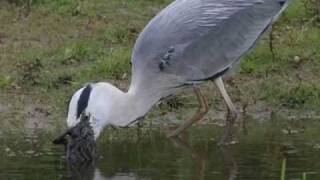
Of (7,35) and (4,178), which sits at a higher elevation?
(7,35)

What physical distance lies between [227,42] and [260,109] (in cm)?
133

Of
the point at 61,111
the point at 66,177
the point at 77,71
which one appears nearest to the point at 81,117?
the point at 66,177

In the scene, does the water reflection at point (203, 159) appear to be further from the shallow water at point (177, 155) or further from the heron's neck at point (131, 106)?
the heron's neck at point (131, 106)

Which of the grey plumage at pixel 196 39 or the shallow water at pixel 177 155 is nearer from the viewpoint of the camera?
the shallow water at pixel 177 155

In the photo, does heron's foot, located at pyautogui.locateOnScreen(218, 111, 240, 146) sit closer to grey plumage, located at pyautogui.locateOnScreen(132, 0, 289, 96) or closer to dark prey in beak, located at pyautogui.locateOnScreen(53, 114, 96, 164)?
grey plumage, located at pyautogui.locateOnScreen(132, 0, 289, 96)

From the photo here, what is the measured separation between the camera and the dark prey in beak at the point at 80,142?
8227 millimetres

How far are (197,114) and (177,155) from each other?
1092mm

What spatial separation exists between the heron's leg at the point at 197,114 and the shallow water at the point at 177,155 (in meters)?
0.07

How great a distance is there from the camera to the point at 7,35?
483 inches

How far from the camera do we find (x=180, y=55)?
8.92 m

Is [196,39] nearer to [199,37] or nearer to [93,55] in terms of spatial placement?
[199,37]

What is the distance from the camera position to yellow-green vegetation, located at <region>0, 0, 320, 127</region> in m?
10.6

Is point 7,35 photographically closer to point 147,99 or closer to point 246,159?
point 147,99

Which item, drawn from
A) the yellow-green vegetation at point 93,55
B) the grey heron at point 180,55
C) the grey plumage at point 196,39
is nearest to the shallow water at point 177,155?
the grey heron at point 180,55
